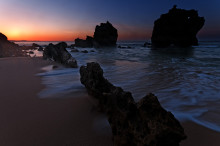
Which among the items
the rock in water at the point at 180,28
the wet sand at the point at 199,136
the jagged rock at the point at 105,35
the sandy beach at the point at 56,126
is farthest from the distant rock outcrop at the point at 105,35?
the wet sand at the point at 199,136

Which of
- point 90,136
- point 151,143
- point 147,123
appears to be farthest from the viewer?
Result: point 90,136

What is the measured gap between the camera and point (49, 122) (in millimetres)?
2609

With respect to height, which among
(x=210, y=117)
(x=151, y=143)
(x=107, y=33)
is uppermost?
(x=107, y=33)

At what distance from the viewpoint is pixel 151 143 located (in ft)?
5.04

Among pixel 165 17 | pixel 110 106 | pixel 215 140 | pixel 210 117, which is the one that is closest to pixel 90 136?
pixel 110 106

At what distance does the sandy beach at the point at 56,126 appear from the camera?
2.13 meters

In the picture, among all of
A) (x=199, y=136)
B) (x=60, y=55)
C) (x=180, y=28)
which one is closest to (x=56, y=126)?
(x=199, y=136)

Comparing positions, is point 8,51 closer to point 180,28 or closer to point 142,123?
point 142,123

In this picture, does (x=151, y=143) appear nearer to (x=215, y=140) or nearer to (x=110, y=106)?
(x=110, y=106)

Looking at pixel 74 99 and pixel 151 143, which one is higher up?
pixel 151 143

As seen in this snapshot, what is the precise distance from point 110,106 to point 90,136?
2.28ft

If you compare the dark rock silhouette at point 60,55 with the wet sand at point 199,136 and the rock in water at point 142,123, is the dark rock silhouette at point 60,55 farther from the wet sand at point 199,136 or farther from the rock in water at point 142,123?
the wet sand at point 199,136

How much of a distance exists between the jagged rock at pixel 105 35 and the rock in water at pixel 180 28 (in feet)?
88.1

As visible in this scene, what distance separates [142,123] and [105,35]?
261 feet
